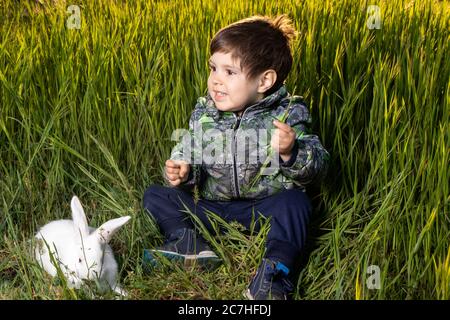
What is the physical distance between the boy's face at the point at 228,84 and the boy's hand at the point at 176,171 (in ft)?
0.68

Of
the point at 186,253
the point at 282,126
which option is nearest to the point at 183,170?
the point at 186,253

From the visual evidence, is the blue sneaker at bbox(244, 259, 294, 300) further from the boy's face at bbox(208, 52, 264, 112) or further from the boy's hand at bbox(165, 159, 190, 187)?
the boy's face at bbox(208, 52, 264, 112)

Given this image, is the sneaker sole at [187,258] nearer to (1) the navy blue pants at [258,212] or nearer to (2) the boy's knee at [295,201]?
(1) the navy blue pants at [258,212]

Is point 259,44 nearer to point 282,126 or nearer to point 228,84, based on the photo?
point 228,84

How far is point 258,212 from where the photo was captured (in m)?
2.24

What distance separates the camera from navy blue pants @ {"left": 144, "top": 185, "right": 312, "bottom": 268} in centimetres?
212

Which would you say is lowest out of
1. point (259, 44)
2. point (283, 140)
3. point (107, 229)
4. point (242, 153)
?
point (107, 229)

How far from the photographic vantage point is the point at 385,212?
2.08m

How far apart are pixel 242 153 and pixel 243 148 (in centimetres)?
1

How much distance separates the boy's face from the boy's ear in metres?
0.03

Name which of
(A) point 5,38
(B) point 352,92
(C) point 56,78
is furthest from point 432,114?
(A) point 5,38

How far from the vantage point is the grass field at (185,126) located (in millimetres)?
2072

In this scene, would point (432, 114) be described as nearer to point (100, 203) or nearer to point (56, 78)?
point (100, 203)

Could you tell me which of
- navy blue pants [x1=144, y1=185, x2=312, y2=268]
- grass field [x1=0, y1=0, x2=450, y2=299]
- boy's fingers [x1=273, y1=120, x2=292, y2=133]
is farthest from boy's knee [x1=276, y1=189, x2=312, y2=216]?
boy's fingers [x1=273, y1=120, x2=292, y2=133]
